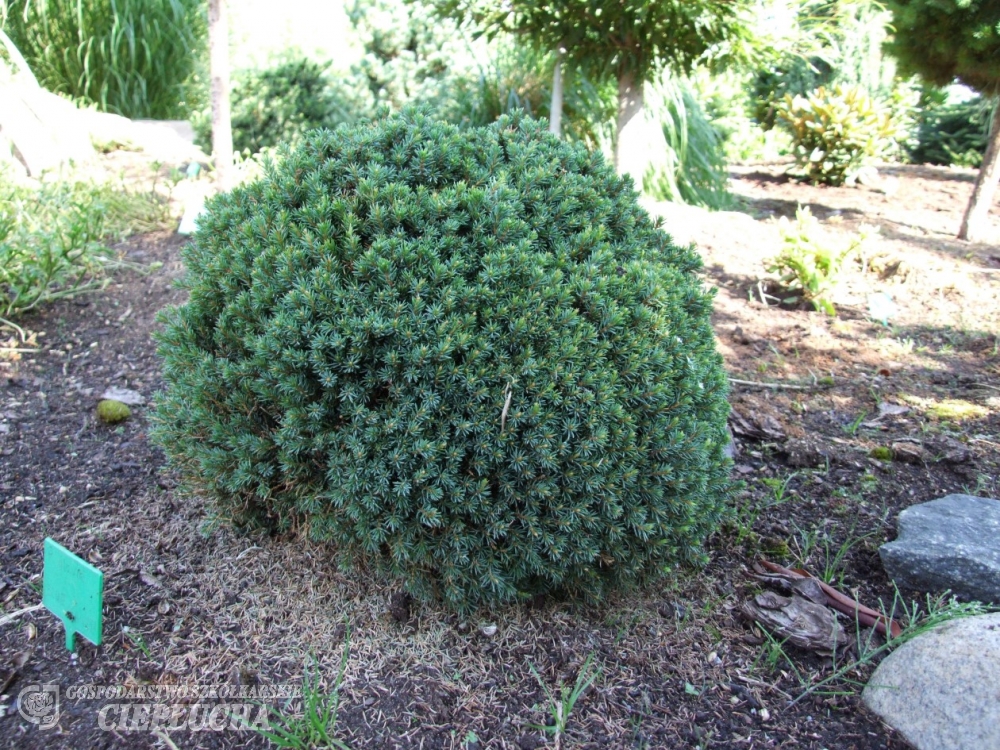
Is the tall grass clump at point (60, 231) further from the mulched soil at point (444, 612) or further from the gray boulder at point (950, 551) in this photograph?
the gray boulder at point (950, 551)

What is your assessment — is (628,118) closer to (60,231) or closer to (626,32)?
(626,32)

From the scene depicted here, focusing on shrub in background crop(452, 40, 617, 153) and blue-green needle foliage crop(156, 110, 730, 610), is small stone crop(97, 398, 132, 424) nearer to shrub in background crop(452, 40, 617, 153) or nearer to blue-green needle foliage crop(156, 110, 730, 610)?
blue-green needle foliage crop(156, 110, 730, 610)

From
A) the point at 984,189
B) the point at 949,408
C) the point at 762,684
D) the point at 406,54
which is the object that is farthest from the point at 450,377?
the point at 406,54

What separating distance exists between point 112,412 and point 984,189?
6.14 meters

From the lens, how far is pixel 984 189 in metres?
5.64

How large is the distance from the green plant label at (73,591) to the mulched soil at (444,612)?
0.69 feet

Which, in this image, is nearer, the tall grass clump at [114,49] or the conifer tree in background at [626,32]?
the conifer tree in background at [626,32]

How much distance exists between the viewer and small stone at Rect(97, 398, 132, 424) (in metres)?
3.09

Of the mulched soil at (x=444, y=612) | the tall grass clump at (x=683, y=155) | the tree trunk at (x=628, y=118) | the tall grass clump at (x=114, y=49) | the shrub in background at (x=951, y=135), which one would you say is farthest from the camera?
the shrub in background at (x=951, y=135)

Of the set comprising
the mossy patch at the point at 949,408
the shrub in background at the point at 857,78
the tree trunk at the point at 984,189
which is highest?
the shrub in background at the point at 857,78

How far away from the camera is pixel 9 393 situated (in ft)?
10.6

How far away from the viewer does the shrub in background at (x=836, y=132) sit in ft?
24.8

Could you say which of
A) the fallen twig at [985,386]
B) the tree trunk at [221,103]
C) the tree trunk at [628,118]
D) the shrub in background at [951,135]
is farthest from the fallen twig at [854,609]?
the shrub in background at [951,135]

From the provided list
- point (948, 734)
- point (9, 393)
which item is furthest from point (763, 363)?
point (9, 393)
